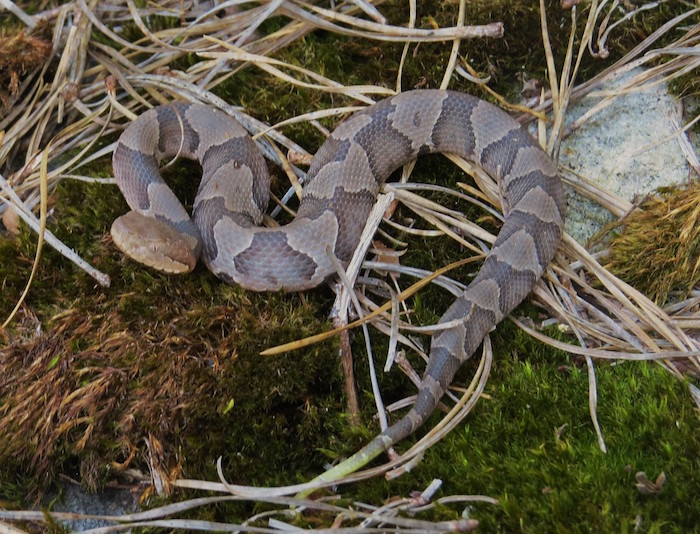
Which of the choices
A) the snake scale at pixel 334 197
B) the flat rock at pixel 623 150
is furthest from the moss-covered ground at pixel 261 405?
the flat rock at pixel 623 150

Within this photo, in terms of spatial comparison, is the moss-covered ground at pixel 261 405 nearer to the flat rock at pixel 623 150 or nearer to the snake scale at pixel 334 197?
the snake scale at pixel 334 197

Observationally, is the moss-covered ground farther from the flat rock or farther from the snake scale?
the flat rock

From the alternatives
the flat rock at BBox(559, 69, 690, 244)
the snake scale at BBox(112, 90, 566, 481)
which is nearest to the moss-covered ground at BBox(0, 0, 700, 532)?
the snake scale at BBox(112, 90, 566, 481)

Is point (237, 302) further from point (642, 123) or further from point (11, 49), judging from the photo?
point (642, 123)

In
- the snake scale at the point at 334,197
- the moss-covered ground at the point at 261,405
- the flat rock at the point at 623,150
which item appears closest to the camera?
the moss-covered ground at the point at 261,405

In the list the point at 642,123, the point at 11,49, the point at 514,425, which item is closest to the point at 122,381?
the point at 514,425

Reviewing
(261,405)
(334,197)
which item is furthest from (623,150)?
(261,405)
